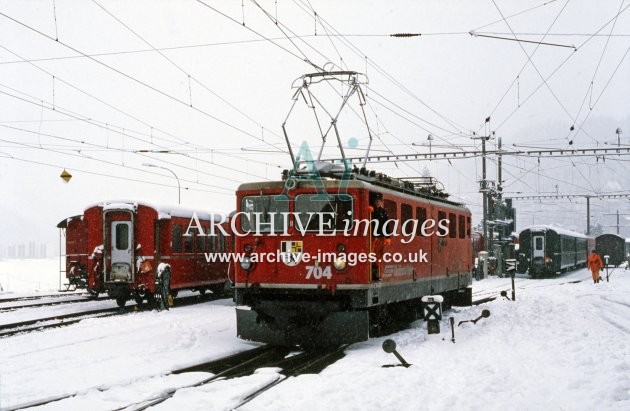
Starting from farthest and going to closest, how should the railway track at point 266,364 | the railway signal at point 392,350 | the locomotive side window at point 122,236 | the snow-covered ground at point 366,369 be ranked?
the locomotive side window at point 122,236
the railway signal at point 392,350
the railway track at point 266,364
the snow-covered ground at point 366,369

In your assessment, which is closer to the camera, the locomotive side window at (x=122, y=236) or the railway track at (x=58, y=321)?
the railway track at (x=58, y=321)

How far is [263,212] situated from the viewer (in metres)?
12.5

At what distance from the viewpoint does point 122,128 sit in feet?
75.2

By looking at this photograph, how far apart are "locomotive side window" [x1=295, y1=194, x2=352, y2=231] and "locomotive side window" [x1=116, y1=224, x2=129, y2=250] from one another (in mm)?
8879

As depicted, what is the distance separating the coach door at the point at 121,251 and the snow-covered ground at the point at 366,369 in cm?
402

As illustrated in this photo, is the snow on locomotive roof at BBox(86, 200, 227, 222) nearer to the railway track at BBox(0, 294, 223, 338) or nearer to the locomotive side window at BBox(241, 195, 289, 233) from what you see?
the railway track at BBox(0, 294, 223, 338)

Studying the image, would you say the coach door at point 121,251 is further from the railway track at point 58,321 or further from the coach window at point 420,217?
the coach window at point 420,217

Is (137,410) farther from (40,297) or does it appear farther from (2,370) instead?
(40,297)

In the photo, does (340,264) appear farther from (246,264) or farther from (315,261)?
(246,264)

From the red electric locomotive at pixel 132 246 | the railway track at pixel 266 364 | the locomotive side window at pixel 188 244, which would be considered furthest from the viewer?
the locomotive side window at pixel 188 244

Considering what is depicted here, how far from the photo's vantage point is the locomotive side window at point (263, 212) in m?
12.4

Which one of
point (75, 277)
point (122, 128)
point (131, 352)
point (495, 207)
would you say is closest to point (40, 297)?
point (75, 277)

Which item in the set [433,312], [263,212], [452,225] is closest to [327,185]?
[263,212]

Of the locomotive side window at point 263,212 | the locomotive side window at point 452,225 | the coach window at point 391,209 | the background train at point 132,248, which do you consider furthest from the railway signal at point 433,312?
the background train at point 132,248
